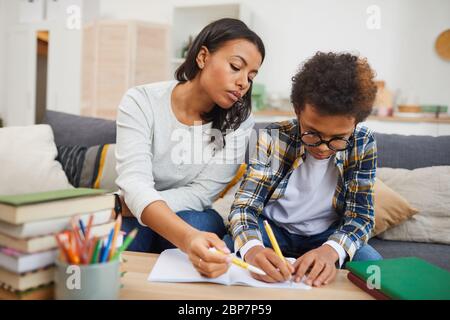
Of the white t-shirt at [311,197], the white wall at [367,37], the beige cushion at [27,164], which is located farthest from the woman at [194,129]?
the white wall at [367,37]

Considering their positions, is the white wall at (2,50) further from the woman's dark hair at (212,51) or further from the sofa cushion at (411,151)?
the sofa cushion at (411,151)

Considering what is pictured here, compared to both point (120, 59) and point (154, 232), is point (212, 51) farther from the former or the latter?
point (120, 59)

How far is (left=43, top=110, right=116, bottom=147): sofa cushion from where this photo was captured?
1.99 metres

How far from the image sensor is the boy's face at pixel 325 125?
1.00 metres

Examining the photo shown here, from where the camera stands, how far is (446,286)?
0.76 m

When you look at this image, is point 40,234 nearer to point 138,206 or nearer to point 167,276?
point 167,276

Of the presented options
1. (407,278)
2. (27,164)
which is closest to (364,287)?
(407,278)

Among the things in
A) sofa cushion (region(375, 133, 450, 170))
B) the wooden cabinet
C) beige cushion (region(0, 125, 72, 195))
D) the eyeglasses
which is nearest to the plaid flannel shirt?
the eyeglasses

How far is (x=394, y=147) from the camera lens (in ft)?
5.88

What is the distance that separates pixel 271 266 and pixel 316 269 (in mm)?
99

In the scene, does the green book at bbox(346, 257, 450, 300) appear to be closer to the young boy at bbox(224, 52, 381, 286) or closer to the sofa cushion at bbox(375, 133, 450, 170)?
the young boy at bbox(224, 52, 381, 286)

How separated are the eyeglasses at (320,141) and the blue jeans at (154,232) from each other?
0.40 metres

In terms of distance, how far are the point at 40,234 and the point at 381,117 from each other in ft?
11.2
